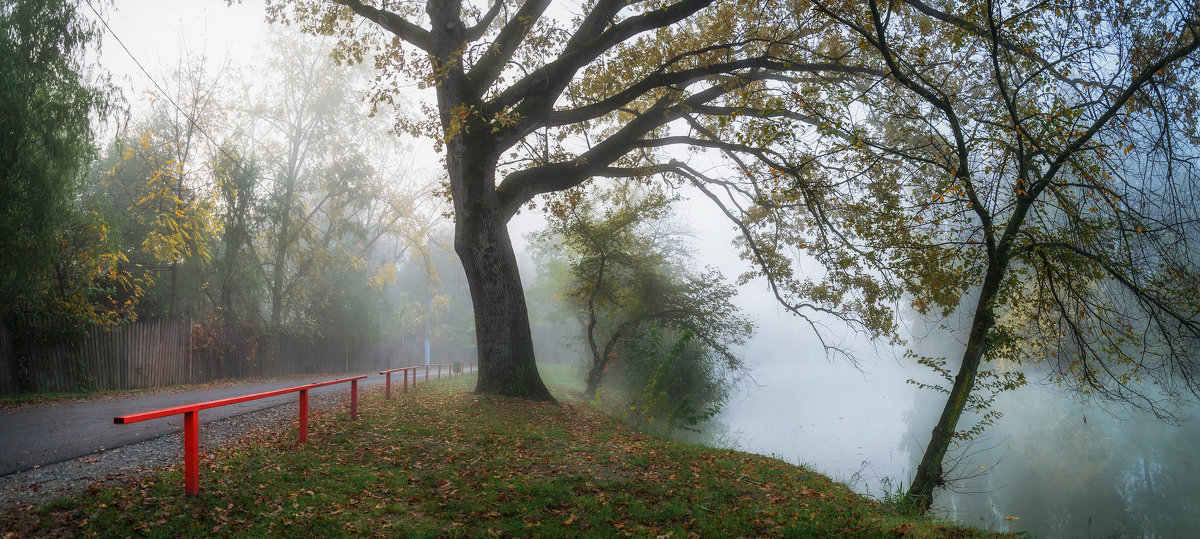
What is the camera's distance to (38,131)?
439 inches

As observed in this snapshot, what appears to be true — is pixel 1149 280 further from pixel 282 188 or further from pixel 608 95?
pixel 282 188

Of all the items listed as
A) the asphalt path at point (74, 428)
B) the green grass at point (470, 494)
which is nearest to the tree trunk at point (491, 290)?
the green grass at point (470, 494)

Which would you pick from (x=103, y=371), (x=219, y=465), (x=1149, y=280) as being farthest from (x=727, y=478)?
(x=103, y=371)

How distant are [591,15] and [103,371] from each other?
1343 cm

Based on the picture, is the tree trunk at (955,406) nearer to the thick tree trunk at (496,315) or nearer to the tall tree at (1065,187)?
Result: the tall tree at (1065,187)

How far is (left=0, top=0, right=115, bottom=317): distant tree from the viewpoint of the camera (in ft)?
34.9

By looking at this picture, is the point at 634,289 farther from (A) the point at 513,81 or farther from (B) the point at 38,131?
(B) the point at 38,131

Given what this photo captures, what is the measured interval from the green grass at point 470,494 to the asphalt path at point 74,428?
1.56m

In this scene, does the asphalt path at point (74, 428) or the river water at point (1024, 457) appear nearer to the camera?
the asphalt path at point (74, 428)

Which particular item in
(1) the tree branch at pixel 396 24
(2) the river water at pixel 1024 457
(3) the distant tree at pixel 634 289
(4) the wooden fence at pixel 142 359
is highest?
(1) the tree branch at pixel 396 24

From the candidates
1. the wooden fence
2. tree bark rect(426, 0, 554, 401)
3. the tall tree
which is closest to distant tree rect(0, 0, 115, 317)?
the wooden fence

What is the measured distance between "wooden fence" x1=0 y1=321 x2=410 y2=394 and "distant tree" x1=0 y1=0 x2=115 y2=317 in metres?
1.28

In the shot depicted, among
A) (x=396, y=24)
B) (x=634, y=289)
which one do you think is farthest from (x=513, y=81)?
(x=634, y=289)

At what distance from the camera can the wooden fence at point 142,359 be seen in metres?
12.3
